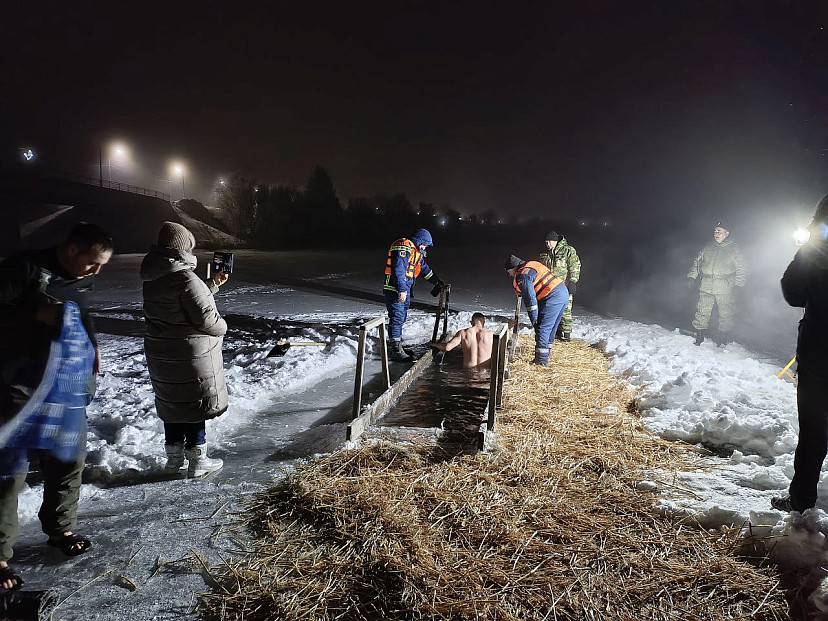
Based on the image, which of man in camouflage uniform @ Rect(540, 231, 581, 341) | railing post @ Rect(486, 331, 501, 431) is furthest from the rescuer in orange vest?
railing post @ Rect(486, 331, 501, 431)

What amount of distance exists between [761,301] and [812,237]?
571 inches

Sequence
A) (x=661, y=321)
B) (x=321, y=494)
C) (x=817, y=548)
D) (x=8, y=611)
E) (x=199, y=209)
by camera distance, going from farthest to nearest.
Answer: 1. (x=199, y=209)
2. (x=661, y=321)
3. (x=321, y=494)
4. (x=817, y=548)
5. (x=8, y=611)

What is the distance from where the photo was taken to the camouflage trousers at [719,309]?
8.99 meters

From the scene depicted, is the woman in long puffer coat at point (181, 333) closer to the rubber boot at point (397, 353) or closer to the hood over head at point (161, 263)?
the hood over head at point (161, 263)

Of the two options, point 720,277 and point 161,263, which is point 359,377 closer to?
point 161,263

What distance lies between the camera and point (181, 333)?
3543 millimetres

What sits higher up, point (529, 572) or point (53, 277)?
point (53, 277)

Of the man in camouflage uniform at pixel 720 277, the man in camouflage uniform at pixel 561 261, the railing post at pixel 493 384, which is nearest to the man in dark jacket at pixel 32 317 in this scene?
the railing post at pixel 493 384

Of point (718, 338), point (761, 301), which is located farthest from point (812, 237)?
point (761, 301)

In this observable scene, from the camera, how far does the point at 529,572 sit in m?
2.79

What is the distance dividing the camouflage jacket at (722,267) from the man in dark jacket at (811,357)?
6.40 m

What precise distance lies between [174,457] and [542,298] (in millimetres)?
5244

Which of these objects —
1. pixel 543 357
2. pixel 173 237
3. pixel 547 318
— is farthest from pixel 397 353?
pixel 173 237

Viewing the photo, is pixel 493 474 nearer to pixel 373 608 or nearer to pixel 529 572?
pixel 529 572
